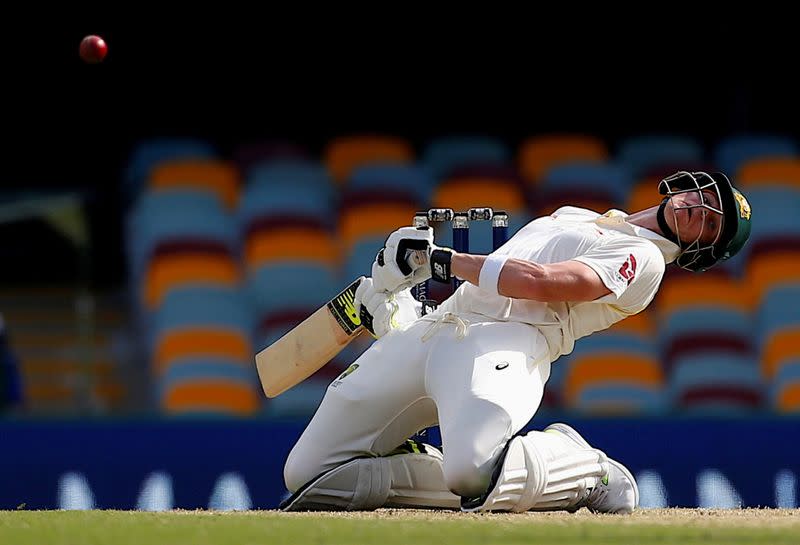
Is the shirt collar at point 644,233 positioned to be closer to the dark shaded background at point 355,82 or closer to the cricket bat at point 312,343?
the cricket bat at point 312,343

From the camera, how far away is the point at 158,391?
26.3ft

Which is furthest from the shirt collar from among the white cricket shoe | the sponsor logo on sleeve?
the white cricket shoe

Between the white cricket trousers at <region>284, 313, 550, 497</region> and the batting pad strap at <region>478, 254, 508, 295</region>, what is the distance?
0.51 ft

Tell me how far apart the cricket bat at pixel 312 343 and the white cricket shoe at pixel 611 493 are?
70 cm

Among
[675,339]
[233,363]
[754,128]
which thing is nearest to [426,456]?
[233,363]

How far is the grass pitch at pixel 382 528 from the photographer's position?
3.41 m

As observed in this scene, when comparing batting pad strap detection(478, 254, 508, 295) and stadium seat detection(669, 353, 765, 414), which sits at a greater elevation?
batting pad strap detection(478, 254, 508, 295)

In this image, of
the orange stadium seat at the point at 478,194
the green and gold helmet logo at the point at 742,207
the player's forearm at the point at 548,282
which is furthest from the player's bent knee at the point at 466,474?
the orange stadium seat at the point at 478,194

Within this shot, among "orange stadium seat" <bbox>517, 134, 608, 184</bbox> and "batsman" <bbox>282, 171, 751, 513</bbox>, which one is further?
"orange stadium seat" <bbox>517, 134, 608, 184</bbox>

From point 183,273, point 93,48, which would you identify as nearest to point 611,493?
point 93,48

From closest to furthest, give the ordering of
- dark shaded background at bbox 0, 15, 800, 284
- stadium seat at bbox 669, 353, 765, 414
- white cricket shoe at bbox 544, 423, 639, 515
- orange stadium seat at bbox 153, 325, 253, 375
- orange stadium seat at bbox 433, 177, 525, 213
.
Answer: white cricket shoe at bbox 544, 423, 639, 515 < orange stadium seat at bbox 153, 325, 253, 375 < stadium seat at bbox 669, 353, 765, 414 < orange stadium seat at bbox 433, 177, 525, 213 < dark shaded background at bbox 0, 15, 800, 284

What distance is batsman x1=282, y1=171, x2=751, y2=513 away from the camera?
4.07 metres

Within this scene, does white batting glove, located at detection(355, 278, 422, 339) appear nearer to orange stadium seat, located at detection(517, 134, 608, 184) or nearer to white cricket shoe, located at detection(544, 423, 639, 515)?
white cricket shoe, located at detection(544, 423, 639, 515)

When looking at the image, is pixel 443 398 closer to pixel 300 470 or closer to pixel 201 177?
pixel 300 470
